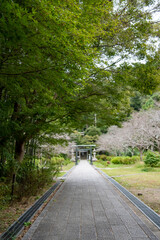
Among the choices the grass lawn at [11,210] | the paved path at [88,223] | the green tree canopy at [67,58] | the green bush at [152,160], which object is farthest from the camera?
the green bush at [152,160]

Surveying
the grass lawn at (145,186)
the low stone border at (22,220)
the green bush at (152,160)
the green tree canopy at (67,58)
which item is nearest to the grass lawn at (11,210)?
the low stone border at (22,220)

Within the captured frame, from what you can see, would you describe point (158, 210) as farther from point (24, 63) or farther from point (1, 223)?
point (24, 63)

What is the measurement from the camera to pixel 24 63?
92.4 inches

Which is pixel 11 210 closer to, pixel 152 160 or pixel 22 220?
pixel 22 220

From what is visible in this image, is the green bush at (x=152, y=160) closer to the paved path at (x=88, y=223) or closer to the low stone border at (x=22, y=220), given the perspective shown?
the paved path at (x=88, y=223)

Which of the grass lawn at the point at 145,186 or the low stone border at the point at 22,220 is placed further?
the grass lawn at the point at 145,186

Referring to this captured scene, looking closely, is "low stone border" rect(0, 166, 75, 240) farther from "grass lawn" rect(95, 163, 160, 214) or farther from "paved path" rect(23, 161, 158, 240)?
"grass lawn" rect(95, 163, 160, 214)

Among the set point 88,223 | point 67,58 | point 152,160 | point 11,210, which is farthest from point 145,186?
point 152,160

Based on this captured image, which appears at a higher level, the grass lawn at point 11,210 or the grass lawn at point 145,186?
the grass lawn at point 11,210

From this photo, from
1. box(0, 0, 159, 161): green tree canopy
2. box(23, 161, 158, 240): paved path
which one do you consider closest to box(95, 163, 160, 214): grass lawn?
box(23, 161, 158, 240): paved path

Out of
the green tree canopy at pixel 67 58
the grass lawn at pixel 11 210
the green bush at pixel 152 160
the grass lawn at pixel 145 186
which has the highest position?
the green tree canopy at pixel 67 58

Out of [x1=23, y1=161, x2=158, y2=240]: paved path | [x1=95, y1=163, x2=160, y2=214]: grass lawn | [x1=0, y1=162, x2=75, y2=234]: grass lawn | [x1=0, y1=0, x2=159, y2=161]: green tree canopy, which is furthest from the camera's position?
[x1=95, y1=163, x2=160, y2=214]: grass lawn

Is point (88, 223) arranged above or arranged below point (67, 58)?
below

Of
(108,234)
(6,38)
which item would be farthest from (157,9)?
(108,234)
